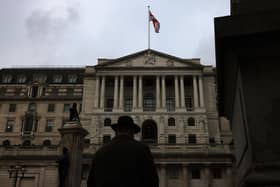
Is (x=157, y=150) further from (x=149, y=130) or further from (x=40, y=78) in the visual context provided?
(x=40, y=78)

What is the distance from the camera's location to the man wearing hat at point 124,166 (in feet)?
13.0


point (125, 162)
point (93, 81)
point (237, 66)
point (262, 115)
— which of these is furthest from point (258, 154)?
point (93, 81)

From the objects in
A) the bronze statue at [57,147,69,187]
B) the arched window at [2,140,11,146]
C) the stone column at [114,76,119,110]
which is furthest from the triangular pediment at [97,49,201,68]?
the bronze statue at [57,147,69,187]

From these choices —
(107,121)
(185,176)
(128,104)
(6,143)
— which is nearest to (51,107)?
(6,143)

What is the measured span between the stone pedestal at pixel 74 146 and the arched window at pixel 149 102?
37.4 meters

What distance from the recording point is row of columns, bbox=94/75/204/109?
5375 cm

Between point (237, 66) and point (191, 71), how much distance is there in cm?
5290

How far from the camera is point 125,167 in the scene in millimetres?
4012

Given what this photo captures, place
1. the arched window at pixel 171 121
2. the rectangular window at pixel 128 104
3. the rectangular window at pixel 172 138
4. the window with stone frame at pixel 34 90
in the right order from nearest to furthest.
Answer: the rectangular window at pixel 172 138 < the arched window at pixel 171 121 < the rectangular window at pixel 128 104 < the window with stone frame at pixel 34 90

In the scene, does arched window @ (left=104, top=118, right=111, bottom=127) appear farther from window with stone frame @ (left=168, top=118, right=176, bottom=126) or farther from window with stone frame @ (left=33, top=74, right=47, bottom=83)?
window with stone frame @ (left=33, top=74, right=47, bottom=83)

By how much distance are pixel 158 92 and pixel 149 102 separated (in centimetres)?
263

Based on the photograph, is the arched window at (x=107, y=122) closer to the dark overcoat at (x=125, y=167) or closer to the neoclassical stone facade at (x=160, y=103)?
the neoclassical stone facade at (x=160, y=103)

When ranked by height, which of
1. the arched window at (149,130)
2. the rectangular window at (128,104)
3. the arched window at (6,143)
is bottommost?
the arched window at (6,143)

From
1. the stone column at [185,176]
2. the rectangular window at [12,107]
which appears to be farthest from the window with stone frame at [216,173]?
the rectangular window at [12,107]
